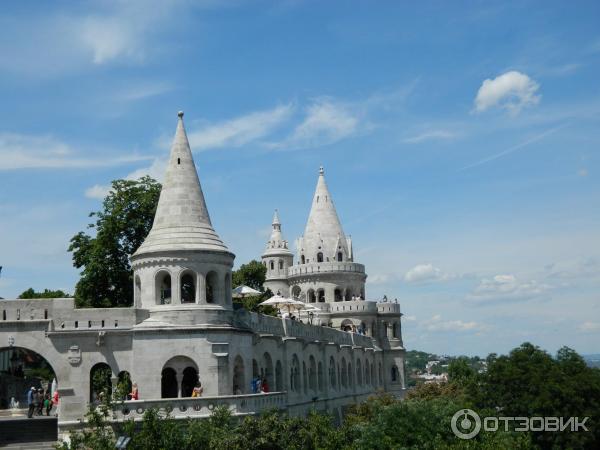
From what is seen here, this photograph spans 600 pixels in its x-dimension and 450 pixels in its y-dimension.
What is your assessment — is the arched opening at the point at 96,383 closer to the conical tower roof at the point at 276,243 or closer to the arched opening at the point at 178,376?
the arched opening at the point at 178,376

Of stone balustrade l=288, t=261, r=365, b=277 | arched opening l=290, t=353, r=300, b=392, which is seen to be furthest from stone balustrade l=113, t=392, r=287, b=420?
stone balustrade l=288, t=261, r=365, b=277

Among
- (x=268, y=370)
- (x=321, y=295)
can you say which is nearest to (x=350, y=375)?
(x=321, y=295)

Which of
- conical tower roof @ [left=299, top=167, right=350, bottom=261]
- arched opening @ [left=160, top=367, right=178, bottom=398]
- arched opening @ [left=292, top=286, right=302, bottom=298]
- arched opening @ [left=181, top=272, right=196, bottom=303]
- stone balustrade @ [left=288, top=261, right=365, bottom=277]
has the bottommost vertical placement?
arched opening @ [left=160, top=367, right=178, bottom=398]

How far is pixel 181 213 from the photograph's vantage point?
35656 millimetres

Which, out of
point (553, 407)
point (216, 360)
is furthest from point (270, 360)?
point (553, 407)

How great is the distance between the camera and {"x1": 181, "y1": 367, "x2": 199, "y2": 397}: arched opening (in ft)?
112

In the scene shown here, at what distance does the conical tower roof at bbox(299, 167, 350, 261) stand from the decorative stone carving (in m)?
45.4

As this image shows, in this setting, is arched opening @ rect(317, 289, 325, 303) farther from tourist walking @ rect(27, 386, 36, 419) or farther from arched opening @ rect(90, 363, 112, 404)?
arched opening @ rect(90, 363, 112, 404)

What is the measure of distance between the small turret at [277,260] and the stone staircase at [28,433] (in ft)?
153

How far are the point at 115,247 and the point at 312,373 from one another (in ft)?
45.1

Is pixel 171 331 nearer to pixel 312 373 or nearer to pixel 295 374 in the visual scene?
pixel 295 374

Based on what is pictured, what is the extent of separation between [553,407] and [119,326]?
23631 mm

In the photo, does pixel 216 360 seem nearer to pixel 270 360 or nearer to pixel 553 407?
pixel 270 360

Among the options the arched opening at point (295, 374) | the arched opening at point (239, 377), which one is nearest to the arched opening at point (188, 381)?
the arched opening at point (239, 377)
